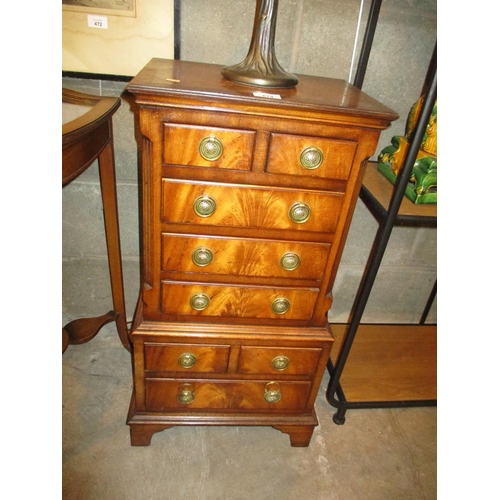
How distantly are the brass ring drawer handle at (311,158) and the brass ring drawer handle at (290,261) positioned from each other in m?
0.25

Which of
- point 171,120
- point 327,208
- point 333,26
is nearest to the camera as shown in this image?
point 171,120

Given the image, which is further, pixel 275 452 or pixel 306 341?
pixel 275 452

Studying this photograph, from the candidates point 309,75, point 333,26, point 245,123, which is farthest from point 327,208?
point 333,26

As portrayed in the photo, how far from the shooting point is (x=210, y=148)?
950mm

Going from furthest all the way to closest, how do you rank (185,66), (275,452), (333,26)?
(275,452)
(333,26)
(185,66)

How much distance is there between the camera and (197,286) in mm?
1150

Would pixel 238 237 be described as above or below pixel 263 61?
Result: below

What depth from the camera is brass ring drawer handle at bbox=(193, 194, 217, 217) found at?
101 cm

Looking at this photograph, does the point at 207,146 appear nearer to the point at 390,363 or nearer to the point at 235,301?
the point at 235,301

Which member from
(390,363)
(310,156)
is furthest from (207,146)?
(390,363)

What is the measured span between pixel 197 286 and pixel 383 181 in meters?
0.76

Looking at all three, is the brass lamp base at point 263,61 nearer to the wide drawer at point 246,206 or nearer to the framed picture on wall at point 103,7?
the wide drawer at point 246,206

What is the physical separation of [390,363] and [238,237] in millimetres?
1072

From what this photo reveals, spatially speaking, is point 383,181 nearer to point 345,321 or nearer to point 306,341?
point 306,341
